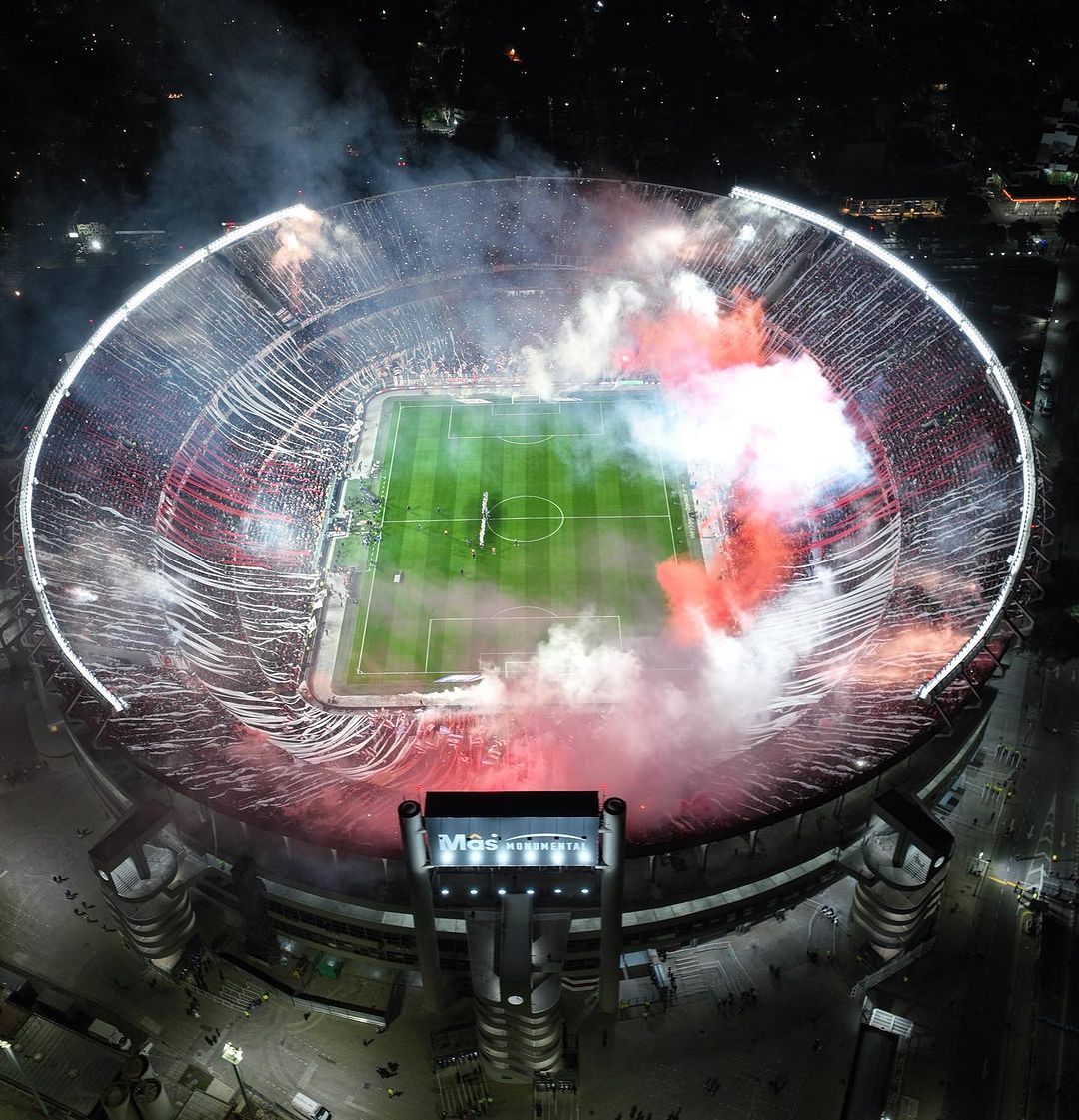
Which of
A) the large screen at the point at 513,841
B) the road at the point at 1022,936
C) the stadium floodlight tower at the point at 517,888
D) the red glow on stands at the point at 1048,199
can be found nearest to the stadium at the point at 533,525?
the stadium floodlight tower at the point at 517,888

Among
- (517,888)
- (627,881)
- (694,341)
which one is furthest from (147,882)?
(694,341)

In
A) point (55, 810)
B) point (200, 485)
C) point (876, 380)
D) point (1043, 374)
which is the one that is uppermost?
point (1043, 374)

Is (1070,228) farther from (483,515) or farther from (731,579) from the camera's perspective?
(483,515)

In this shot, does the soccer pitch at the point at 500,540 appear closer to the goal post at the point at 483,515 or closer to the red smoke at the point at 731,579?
the goal post at the point at 483,515

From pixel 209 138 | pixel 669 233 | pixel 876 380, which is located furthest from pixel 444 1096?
pixel 209 138

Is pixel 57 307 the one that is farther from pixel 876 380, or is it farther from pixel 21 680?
pixel 876 380

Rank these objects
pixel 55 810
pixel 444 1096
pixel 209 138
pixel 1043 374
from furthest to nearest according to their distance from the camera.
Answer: pixel 209 138
pixel 1043 374
pixel 55 810
pixel 444 1096
